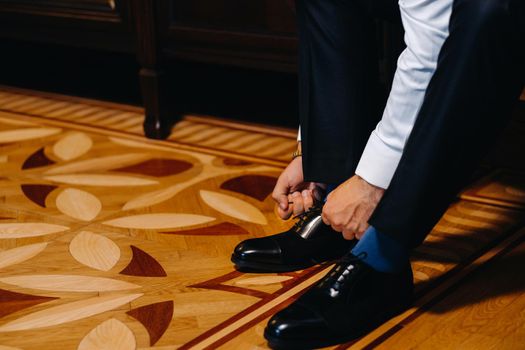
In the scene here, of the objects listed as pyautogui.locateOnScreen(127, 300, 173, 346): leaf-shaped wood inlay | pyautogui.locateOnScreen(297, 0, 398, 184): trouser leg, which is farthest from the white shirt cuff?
pyautogui.locateOnScreen(127, 300, 173, 346): leaf-shaped wood inlay

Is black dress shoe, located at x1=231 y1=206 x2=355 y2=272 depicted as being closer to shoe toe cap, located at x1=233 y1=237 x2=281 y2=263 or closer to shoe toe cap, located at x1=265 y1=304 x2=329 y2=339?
shoe toe cap, located at x1=233 y1=237 x2=281 y2=263

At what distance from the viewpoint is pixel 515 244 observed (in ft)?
3.38

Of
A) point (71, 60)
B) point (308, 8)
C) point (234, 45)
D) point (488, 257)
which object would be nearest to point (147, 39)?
point (234, 45)

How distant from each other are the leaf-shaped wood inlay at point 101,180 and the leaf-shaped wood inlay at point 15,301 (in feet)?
1.22

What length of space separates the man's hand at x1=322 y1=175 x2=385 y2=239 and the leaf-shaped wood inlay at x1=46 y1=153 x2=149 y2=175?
0.64m

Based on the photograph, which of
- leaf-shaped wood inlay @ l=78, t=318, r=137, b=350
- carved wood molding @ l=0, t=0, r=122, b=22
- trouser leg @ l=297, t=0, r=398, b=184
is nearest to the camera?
leaf-shaped wood inlay @ l=78, t=318, r=137, b=350

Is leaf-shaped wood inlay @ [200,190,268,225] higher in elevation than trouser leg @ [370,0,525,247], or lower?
lower

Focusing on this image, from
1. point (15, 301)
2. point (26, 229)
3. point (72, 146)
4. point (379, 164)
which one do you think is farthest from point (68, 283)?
point (72, 146)

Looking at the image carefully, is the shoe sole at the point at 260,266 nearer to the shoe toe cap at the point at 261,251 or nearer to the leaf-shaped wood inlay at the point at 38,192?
the shoe toe cap at the point at 261,251

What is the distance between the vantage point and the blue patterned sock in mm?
797

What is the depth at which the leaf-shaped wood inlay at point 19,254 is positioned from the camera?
0.99 metres

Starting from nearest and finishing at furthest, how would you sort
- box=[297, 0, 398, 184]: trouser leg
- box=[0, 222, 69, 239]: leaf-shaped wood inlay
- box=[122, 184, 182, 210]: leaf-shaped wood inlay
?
box=[297, 0, 398, 184]: trouser leg, box=[0, 222, 69, 239]: leaf-shaped wood inlay, box=[122, 184, 182, 210]: leaf-shaped wood inlay

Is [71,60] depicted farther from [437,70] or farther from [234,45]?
[437,70]

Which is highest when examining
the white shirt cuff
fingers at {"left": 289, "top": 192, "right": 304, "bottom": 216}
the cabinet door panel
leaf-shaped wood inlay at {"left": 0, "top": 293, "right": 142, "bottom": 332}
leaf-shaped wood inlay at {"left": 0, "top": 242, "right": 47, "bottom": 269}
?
the white shirt cuff
